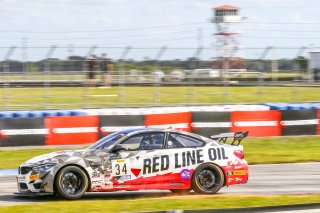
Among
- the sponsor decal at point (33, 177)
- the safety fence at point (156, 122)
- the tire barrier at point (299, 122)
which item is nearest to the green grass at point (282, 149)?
the tire barrier at point (299, 122)

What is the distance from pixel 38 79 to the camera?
87.0 ft

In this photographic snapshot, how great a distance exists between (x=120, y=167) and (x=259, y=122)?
A: 38.8ft

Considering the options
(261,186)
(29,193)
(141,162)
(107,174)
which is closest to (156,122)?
(261,186)

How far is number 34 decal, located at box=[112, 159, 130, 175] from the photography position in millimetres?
12227

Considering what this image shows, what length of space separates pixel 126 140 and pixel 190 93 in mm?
15338

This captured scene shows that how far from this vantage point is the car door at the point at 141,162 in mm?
12289

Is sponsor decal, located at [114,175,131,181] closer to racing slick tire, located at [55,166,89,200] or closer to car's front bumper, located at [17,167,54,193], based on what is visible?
racing slick tire, located at [55,166,89,200]

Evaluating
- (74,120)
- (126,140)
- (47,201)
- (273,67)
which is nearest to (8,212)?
(47,201)

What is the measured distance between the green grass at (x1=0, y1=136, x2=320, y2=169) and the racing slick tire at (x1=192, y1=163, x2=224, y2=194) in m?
5.38

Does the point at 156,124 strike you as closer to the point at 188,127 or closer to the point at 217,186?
the point at 188,127

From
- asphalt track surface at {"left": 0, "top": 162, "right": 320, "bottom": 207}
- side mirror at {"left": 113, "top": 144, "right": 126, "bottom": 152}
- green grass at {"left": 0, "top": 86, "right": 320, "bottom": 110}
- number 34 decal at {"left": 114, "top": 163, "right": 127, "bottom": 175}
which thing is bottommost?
asphalt track surface at {"left": 0, "top": 162, "right": 320, "bottom": 207}

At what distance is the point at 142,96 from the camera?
27.6m

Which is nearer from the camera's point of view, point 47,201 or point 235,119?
point 47,201

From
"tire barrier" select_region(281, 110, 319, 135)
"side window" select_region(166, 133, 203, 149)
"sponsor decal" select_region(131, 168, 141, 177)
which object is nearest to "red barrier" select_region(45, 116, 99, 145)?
→ "tire barrier" select_region(281, 110, 319, 135)
